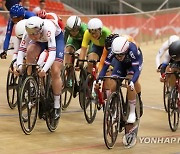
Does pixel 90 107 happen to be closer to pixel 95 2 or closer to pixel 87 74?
pixel 87 74

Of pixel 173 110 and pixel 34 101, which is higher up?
pixel 34 101

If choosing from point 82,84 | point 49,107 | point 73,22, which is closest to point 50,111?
point 49,107

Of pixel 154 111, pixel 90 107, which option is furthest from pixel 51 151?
pixel 154 111

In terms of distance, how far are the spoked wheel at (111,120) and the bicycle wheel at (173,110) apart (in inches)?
48.1

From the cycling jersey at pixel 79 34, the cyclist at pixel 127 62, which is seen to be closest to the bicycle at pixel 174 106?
the cyclist at pixel 127 62

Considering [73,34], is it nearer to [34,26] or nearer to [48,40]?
[48,40]

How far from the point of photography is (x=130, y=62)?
6.94 metres

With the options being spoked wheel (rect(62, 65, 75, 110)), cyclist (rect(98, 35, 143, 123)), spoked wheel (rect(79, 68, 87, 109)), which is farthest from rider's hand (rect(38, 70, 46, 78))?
spoked wheel (rect(62, 65, 75, 110))

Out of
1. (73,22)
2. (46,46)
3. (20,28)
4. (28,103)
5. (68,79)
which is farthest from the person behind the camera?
(68,79)

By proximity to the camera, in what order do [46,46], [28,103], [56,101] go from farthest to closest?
[46,46]
[56,101]
[28,103]

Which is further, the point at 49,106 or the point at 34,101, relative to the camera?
the point at 49,106

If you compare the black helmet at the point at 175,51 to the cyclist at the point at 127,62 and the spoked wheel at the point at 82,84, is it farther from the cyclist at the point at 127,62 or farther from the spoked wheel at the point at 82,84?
the spoked wheel at the point at 82,84

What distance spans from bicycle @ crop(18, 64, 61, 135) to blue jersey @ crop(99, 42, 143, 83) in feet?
2.66

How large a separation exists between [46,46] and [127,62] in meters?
1.16
